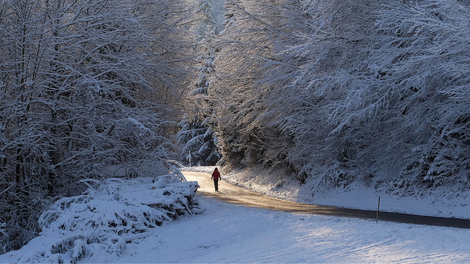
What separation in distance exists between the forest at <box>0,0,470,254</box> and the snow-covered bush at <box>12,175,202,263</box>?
115cm

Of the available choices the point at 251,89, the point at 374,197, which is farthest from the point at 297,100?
the point at 374,197

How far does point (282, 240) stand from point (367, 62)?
8.13 metres

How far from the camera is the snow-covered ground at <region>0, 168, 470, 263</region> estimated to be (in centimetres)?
793

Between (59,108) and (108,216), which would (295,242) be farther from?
(59,108)

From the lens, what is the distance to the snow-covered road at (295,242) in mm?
7734

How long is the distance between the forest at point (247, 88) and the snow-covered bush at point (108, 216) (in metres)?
1.15

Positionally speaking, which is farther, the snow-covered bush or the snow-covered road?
the snow-covered bush

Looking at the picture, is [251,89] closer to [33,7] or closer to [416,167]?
[416,167]

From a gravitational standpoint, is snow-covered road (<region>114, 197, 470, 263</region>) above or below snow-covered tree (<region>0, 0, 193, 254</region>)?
below

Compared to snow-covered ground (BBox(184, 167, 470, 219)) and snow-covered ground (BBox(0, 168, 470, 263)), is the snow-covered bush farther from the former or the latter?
snow-covered ground (BBox(184, 167, 470, 219))

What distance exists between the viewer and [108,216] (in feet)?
35.1

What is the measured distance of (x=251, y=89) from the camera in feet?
69.6

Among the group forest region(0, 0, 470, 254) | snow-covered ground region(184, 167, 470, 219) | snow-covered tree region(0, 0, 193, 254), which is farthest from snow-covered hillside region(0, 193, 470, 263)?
snow-covered ground region(184, 167, 470, 219)

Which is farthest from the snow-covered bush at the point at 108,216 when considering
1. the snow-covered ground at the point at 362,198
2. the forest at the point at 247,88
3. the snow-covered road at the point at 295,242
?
the snow-covered ground at the point at 362,198
